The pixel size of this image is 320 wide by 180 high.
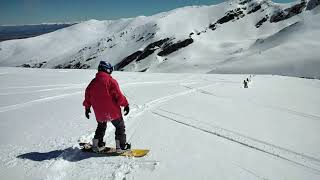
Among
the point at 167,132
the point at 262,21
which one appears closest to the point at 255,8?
the point at 262,21

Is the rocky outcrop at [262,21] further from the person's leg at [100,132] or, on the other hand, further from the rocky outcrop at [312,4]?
the person's leg at [100,132]

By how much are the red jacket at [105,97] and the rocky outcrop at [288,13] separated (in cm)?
15593

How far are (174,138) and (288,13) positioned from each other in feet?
519

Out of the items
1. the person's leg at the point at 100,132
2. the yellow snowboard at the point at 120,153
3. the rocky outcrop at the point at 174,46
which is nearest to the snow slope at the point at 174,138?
the yellow snowboard at the point at 120,153

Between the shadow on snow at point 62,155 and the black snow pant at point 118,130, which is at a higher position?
the black snow pant at point 118,130

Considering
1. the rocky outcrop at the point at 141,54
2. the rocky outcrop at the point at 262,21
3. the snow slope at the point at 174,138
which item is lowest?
the rocky outcrop at the point at 141,54

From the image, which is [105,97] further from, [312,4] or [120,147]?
[312,4]

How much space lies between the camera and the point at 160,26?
158 meters

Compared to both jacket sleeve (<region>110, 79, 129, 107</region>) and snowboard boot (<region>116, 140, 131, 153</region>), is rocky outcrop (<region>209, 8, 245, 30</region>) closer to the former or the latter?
snowboard boot (<region>116, 140, 131, 153</region>)

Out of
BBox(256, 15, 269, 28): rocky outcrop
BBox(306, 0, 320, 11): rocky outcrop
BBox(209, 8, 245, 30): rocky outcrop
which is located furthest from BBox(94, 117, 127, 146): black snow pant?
BBox(256, 15, 269, 28): rocky outcrop

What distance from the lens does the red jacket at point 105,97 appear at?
6020 millimetres

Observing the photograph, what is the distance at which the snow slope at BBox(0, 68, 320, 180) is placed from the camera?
18.5 ft

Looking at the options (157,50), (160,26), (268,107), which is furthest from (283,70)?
(160,26)

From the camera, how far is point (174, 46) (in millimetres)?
136250
